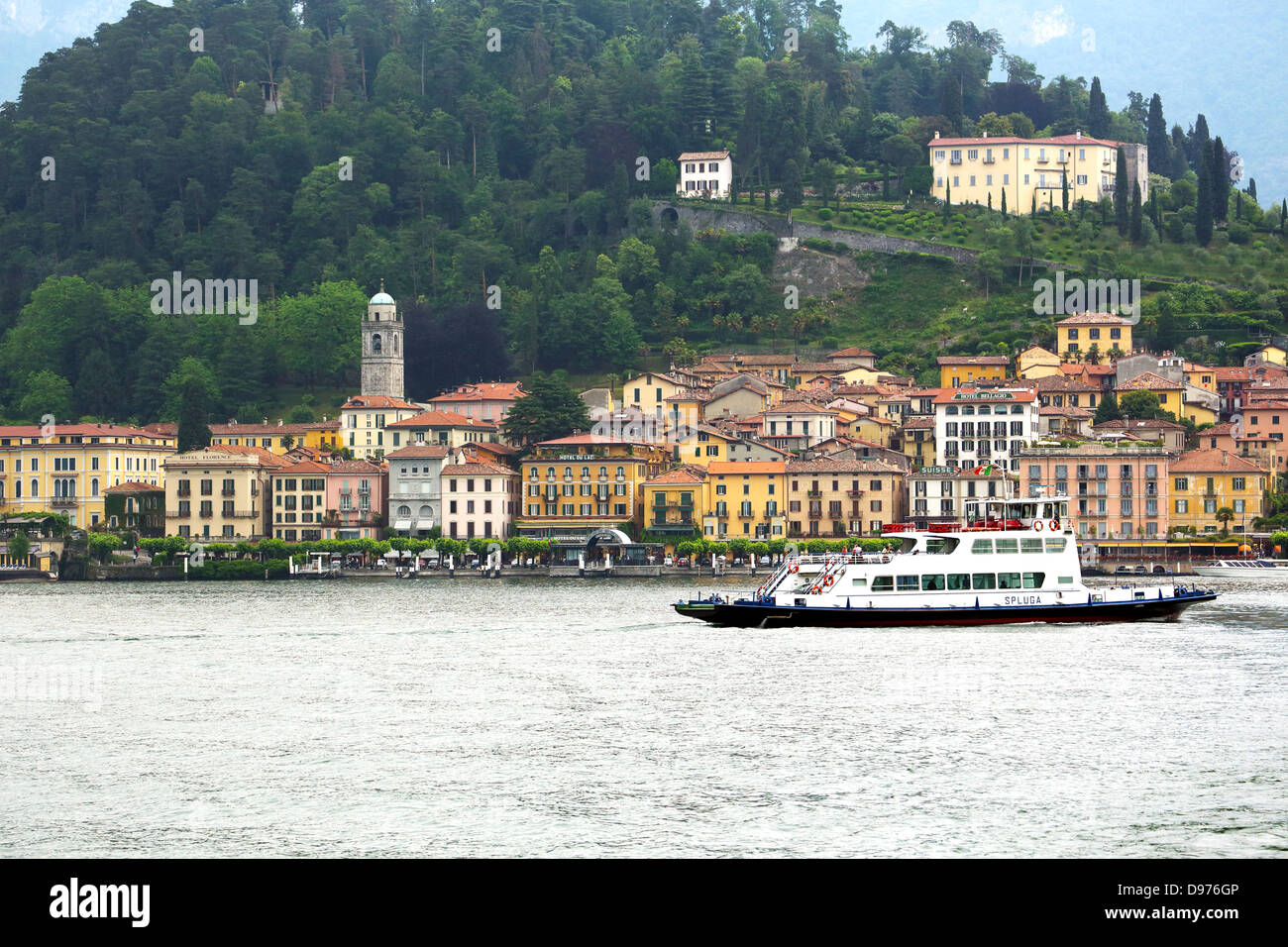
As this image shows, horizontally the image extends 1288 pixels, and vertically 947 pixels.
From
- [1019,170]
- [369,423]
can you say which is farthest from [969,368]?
[369,423]

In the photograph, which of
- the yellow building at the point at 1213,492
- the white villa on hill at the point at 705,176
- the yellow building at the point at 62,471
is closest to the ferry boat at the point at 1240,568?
the yellow building at the point at 1213,492

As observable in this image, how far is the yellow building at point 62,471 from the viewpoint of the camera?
378ft

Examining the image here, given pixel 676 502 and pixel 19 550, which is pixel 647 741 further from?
pixel 19 550

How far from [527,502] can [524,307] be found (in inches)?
1234

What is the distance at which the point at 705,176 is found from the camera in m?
155

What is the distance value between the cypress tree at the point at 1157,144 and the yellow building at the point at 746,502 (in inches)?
3539

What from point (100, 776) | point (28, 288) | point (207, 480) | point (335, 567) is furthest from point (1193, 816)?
point (28, 288)

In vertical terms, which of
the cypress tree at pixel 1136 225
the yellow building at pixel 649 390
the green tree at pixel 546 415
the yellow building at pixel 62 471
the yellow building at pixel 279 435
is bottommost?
the yellow building at pixel 62 471

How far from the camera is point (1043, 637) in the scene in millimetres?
56500

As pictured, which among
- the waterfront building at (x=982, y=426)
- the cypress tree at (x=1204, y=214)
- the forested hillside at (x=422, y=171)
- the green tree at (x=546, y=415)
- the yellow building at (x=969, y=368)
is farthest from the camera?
the cypress tree at (x=1204, y=214)

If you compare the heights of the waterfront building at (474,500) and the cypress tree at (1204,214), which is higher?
the cypress tree at (1204,214)

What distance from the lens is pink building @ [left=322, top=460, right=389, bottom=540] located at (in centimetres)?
10956

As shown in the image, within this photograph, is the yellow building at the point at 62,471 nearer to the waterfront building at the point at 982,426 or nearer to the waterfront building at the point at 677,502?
the waterfront building at the point at 677,502

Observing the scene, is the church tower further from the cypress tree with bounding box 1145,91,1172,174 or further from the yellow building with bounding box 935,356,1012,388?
the cypress tree with bounding box 1145,91,1172,174
